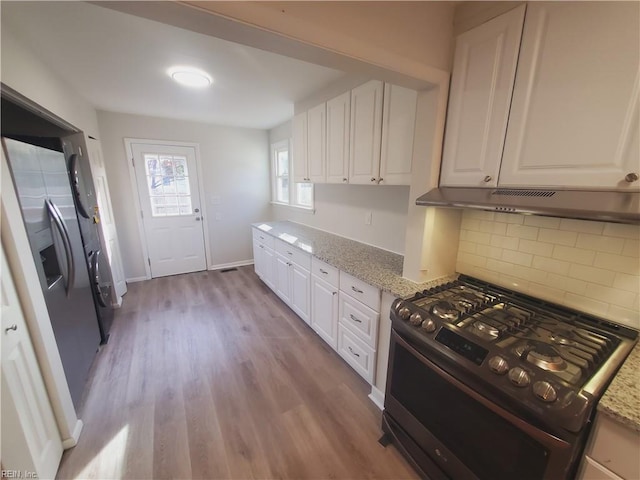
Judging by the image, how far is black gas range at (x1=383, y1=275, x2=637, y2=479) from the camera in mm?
846

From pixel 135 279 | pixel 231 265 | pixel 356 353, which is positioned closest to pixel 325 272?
pixel 356 353

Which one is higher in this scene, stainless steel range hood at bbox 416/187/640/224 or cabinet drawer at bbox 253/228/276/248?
stainless steel range hood at bbox 416/187/640/224

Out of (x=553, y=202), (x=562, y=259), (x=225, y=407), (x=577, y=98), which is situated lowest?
(x=225, y=407)

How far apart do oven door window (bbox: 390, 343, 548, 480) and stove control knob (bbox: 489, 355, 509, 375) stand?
7.8 inches

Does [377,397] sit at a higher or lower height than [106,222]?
lower

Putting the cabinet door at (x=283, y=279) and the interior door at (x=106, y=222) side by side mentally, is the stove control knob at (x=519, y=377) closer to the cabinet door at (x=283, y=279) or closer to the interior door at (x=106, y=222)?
the cabinet door at (x=283, y=279)

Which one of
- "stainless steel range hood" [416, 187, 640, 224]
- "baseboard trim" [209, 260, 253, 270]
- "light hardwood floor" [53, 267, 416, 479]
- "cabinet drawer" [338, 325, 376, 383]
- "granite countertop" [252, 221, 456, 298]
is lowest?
"light hardwood floor" [53, 267, 416, 479]

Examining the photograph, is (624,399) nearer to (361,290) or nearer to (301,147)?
(361,290)

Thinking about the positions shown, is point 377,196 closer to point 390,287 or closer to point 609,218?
point 390,287

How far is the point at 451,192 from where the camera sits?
54.9 inches

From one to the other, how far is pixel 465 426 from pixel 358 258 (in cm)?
130

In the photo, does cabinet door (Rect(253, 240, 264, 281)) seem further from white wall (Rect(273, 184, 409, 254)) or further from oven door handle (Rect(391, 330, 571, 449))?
oven door handle (Rect(391, 330, 571, 449))

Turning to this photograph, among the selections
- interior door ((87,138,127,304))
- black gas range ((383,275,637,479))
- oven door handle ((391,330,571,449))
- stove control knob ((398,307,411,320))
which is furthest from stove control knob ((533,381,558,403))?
interior door ((87,138,127,304))

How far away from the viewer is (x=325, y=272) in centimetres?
225
